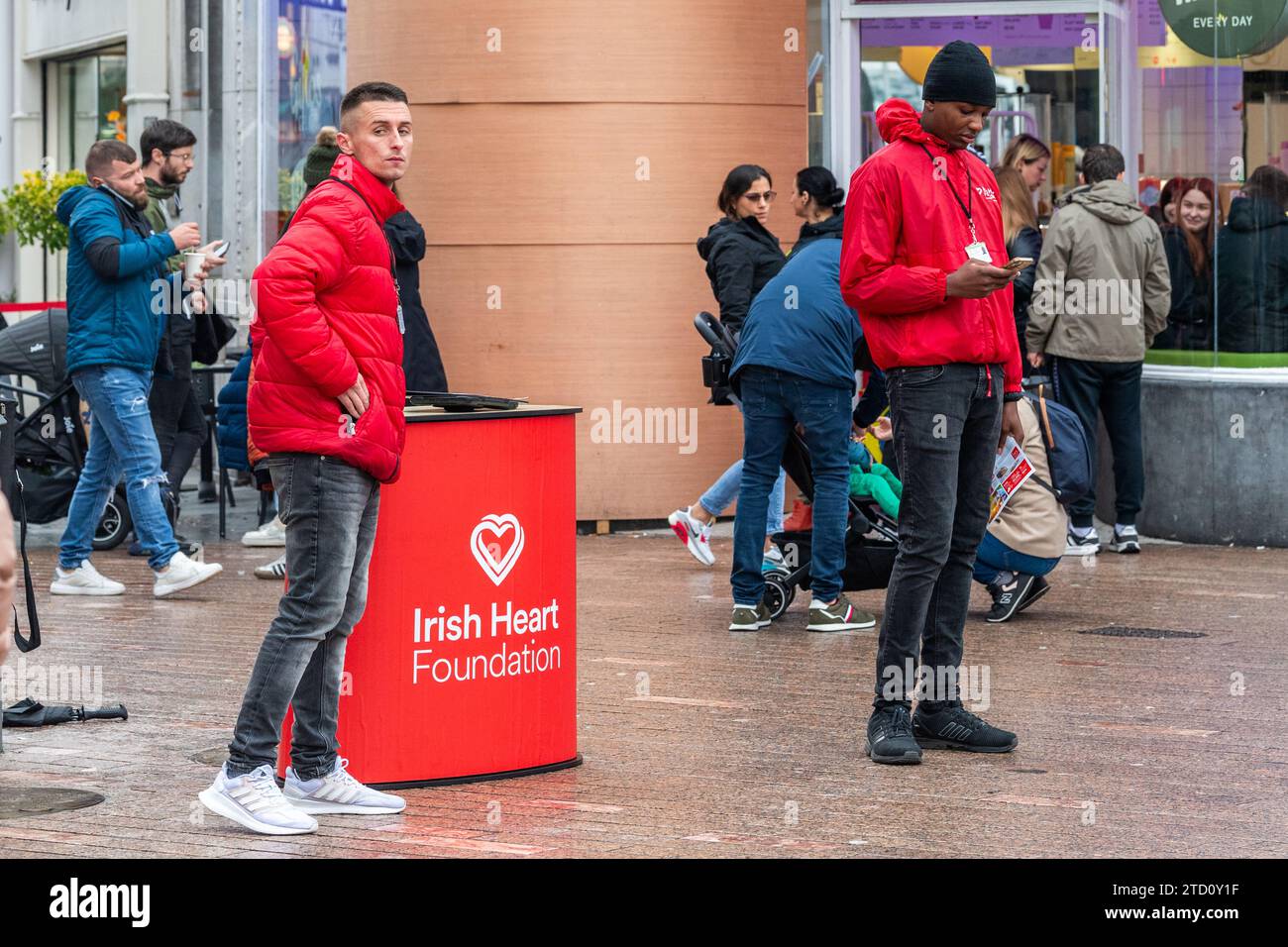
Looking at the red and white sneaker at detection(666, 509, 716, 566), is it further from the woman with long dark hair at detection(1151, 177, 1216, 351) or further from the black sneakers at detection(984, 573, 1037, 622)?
the woman with long dark hair at detection(1151, 177, 1216, 351)

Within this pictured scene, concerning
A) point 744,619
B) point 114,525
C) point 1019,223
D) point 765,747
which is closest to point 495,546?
point 765,747

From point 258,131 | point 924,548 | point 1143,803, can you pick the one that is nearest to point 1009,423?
point 924,548

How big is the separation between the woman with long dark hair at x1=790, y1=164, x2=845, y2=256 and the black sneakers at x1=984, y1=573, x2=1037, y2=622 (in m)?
1.76

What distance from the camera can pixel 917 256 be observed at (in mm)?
6250

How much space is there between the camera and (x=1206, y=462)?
11727 mm

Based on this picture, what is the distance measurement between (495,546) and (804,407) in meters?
3.02

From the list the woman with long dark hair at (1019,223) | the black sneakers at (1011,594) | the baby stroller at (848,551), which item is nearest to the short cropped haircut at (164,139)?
the baby stroller at (848,551)

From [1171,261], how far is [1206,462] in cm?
127

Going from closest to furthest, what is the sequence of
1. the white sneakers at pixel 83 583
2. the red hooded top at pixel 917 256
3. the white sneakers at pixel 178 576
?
the red hooded top at pixel 917 256 → the white sneakers at pixel 178 576 → the white sneakers at pixel 83 583

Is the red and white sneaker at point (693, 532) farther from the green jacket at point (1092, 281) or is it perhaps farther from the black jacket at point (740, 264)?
the green jacket at point (1092, 281)

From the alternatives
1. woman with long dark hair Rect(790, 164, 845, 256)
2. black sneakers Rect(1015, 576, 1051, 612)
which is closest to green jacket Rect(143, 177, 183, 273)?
woman with long dark hair Rect(790, 164, 845, 256)

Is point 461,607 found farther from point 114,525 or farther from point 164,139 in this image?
point 114,525

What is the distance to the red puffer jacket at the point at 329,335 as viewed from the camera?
5211 mm

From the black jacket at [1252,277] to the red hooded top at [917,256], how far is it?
19.4ft
